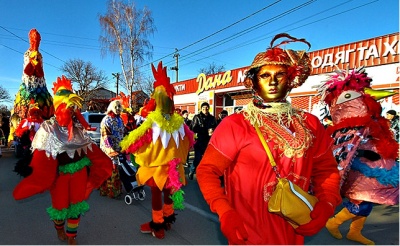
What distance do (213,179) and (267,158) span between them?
0.34 meters

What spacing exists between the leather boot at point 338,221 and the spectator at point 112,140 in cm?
364

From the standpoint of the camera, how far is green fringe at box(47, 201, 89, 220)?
321 cm

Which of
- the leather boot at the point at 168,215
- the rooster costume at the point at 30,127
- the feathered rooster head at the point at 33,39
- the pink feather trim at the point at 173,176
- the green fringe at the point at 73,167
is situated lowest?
the leather boot at the point at 168,215

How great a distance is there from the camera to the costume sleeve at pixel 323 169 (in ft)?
5.79

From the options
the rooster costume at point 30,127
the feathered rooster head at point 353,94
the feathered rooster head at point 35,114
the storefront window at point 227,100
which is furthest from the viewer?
the storefront window at point 227,100

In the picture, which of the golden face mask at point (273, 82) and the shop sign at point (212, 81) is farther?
the shop sign at point (212, 81)

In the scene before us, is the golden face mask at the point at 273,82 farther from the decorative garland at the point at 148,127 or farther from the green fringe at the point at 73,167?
the green fringe at the point at 73,167

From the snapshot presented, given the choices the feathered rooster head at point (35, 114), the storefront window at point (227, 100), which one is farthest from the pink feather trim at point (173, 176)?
the storefront window at point (227, 100)

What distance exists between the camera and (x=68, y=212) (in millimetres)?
3256

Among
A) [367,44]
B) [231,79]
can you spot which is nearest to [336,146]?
[367,44]

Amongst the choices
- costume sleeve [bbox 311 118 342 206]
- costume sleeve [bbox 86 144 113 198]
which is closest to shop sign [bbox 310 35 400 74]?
costume sleeve [bbox 86 144 113 198]

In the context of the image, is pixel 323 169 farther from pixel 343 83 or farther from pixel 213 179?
pixel 343 83

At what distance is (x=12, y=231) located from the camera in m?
3.83

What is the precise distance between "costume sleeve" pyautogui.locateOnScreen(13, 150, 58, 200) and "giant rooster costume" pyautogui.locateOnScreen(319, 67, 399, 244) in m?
3.23
